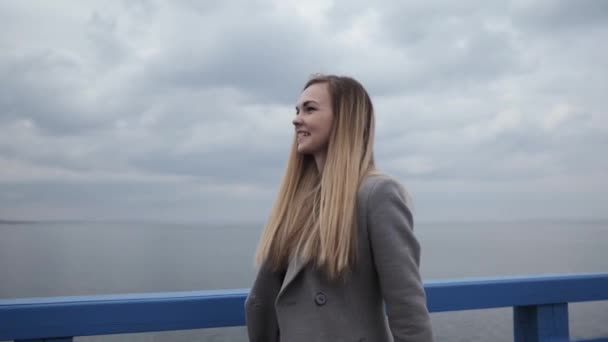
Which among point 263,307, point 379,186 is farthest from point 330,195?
point 263,307

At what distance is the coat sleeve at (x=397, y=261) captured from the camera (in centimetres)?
163

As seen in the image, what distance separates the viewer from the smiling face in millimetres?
1869

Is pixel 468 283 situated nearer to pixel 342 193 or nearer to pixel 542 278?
pixel 542 278

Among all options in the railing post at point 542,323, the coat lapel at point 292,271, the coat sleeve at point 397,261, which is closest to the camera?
the coat sleeve at point 397,261

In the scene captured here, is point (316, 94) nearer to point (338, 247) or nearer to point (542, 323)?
point (338, 247)

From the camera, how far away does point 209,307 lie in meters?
1.93

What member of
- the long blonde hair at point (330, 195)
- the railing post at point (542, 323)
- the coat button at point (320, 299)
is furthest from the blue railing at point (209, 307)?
the coat button at point (320, 299)

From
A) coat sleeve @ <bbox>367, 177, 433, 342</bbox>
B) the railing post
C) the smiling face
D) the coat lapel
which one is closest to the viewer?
coat sleeve @ <bbox>367, 177, 433, 342</bbox>

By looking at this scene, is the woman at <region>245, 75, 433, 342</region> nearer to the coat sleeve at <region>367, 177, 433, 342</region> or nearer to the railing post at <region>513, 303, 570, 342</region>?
the coat sleeve at <region>367, 177, 433, 342</region>

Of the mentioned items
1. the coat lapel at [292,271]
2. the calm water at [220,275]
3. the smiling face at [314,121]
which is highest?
the smiling face at [314,121]

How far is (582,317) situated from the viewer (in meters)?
9.16

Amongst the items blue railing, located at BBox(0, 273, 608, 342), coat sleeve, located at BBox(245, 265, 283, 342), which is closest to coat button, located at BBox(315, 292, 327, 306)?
coat sleeve, located at BBox(245, 265, 283, 342)

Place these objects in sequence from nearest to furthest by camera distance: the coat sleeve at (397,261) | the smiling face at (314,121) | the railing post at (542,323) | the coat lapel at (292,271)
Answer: the coat sleeve at (397,261)
the coat lapel at (292,271)
the smiling face at (314,121)
the railing post at (542,323)

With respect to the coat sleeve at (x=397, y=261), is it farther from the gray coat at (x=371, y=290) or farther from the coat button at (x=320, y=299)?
the coat button at (x=320, y=299)
